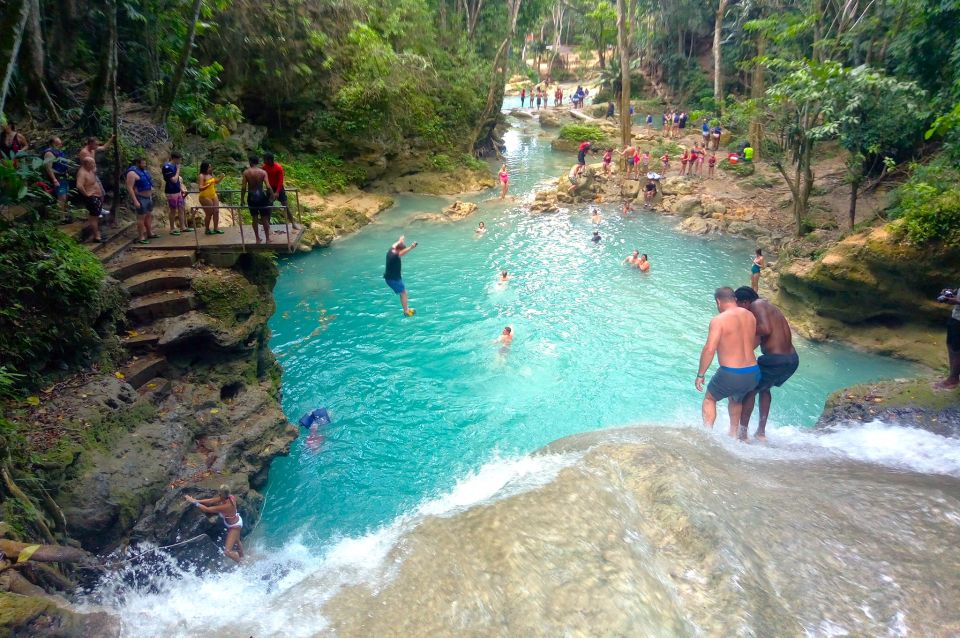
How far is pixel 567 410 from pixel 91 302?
7678 millimetres

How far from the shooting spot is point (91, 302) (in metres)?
6.88

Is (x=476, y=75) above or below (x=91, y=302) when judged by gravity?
above

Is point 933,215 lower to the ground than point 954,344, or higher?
higher

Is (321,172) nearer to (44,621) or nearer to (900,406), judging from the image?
(44,621)

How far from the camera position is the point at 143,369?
298 inches

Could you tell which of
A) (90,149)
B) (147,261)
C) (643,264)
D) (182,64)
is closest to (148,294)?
(147,261)

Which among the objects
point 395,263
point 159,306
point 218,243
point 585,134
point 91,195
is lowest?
point 159,306

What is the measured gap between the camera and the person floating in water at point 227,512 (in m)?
6.53

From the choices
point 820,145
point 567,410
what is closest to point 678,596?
point 567,410

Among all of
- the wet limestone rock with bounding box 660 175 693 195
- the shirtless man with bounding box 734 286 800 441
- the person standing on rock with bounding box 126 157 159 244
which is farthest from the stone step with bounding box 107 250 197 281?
the wet limestone rock with bounding box 660 175 693 195

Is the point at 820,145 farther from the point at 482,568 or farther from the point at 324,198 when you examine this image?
the point at 482,568

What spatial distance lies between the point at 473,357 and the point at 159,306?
20.5 ft

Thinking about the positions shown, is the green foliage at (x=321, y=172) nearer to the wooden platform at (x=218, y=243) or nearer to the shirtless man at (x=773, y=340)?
the wooden platform at (x=218, y=243)

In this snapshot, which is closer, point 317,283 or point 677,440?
point 677,440
